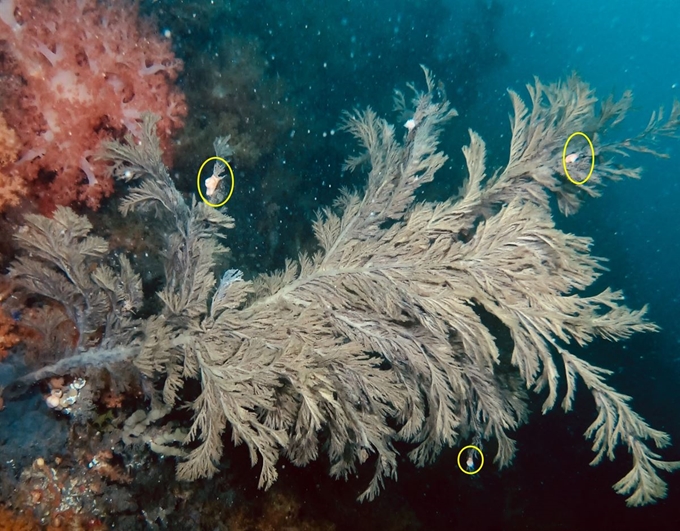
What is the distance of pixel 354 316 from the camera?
150 inches

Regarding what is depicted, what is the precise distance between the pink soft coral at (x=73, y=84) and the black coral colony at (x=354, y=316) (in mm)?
481

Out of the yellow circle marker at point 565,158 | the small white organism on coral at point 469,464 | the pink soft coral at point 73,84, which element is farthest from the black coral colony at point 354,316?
the small white organism on coral at point 469,464

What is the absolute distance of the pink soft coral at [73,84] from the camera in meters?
3.58

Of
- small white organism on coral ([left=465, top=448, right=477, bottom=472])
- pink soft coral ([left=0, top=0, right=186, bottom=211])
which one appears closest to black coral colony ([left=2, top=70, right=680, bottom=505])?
pink soft coral ([left=0, top=0, right=186, bottom=211])

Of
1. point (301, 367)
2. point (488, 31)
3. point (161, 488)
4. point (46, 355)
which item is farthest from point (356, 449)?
point (488, 31)

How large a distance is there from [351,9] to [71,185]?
12891mm

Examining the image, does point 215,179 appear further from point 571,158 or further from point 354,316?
point 571,158

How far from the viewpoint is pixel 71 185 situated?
3.88 metres

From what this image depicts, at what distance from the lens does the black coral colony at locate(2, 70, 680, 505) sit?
3.35 metres

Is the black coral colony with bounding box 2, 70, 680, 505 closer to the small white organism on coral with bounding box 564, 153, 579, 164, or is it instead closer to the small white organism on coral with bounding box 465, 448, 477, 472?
the small white organism on coral with bounding box 564, 153, 579, 164

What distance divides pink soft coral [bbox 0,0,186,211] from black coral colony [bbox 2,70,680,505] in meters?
0.48

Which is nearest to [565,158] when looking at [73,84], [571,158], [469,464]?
[571,158]

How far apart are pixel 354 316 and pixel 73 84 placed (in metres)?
3.18

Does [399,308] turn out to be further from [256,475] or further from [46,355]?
[256,475]
